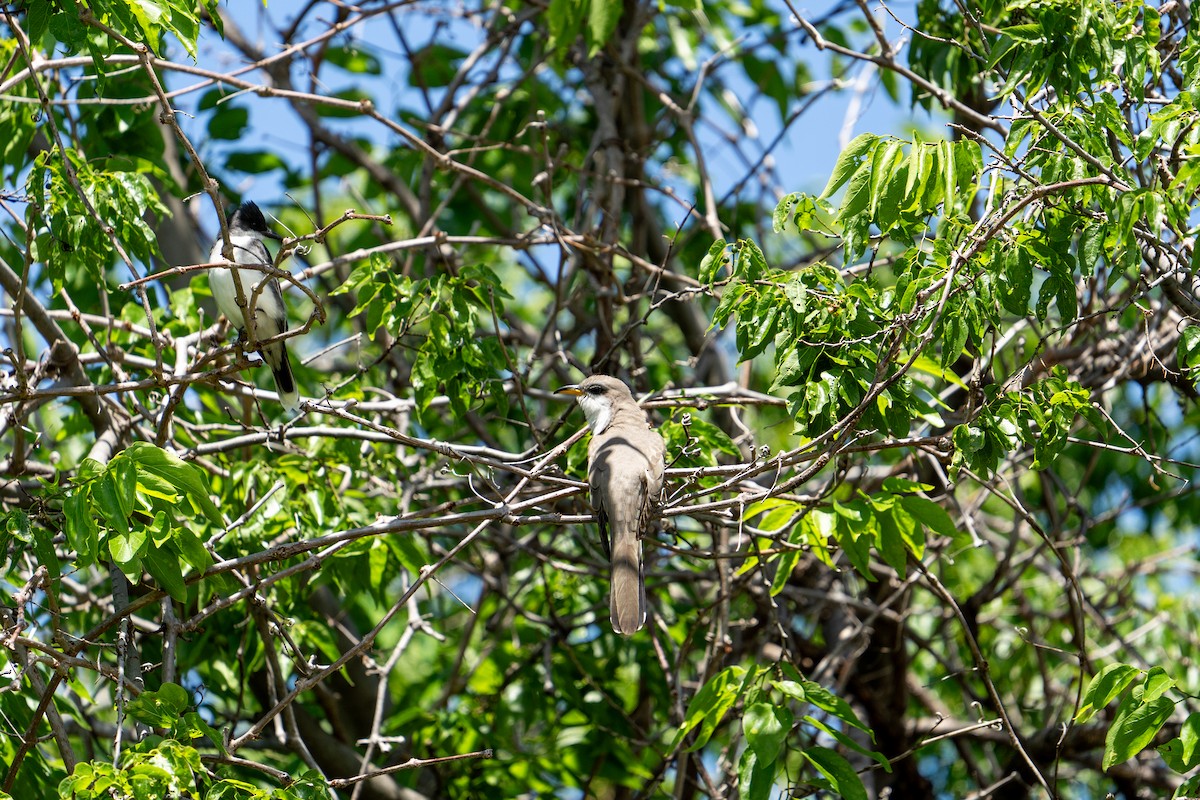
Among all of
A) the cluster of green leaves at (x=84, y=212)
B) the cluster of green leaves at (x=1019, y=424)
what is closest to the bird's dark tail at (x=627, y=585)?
the cluster of green leaves at (x=1019, y=424)

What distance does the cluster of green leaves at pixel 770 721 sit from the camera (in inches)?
Answer: 158

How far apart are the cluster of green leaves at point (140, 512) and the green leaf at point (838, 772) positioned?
2.15 m

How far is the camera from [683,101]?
26.9 feet

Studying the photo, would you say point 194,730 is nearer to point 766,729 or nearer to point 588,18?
point 766,729

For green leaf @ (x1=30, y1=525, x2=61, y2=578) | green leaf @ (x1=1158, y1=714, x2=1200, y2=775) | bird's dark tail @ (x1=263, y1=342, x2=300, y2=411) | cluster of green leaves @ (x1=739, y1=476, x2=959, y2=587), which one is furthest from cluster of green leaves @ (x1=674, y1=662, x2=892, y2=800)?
bird's dark tail @ (x1=263, y1=342, x2=300, y2=411)

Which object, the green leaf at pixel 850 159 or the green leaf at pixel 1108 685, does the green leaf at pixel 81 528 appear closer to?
the green leaf at pixel 850 159

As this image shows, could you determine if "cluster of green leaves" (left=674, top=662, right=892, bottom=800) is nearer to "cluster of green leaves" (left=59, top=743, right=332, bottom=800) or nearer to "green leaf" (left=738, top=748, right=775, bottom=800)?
"green leaf" (left=738, top=748, right=775, bottom=800)

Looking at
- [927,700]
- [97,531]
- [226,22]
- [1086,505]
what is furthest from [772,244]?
[97,531]

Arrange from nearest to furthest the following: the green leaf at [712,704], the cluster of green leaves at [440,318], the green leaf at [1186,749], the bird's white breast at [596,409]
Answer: the green leaf at [1186,749] → the green leaf at [712,704] → the cluster of green leaves at [440,318] → the bird's white breast at [596,409]

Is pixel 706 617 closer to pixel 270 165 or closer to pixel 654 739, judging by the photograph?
pixel 654 739

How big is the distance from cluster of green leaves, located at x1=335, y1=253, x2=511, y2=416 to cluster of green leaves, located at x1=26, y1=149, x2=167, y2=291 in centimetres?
82

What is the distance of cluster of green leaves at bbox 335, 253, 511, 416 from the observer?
491 cm

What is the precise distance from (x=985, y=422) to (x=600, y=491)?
4.69ft

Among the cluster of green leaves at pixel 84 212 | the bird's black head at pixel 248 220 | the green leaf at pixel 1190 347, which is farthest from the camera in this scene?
the bird's black head at pixel 248 220
